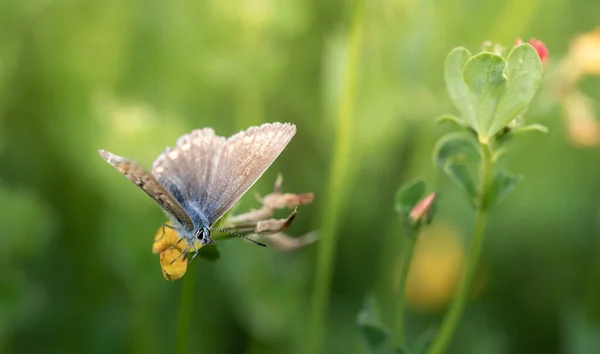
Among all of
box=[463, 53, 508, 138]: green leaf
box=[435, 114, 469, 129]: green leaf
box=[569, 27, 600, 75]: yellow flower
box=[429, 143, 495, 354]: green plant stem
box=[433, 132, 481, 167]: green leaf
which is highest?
box=[569, 27, 600, 75]: yellow flower

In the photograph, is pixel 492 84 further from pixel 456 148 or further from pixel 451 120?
pixel 456 148

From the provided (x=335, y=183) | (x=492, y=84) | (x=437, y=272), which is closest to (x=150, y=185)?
(x=492, y=84)

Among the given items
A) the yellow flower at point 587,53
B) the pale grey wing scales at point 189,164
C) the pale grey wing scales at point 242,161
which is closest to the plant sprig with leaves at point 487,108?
the pale grey wing scales at point 242,161

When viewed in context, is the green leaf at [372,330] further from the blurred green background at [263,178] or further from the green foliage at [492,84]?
the blurred green background at [263,178]

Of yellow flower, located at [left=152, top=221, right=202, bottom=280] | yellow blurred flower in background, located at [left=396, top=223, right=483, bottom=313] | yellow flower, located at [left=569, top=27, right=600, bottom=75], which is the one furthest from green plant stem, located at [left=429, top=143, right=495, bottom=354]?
yellow blurred flower in background, located at [left=396, top=223, right=483, bottom=313]

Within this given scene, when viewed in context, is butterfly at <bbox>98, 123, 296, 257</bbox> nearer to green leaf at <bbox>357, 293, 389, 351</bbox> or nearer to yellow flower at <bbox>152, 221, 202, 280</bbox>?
yellow flower at <bbox>152, 221, 202, 280</bbox>
